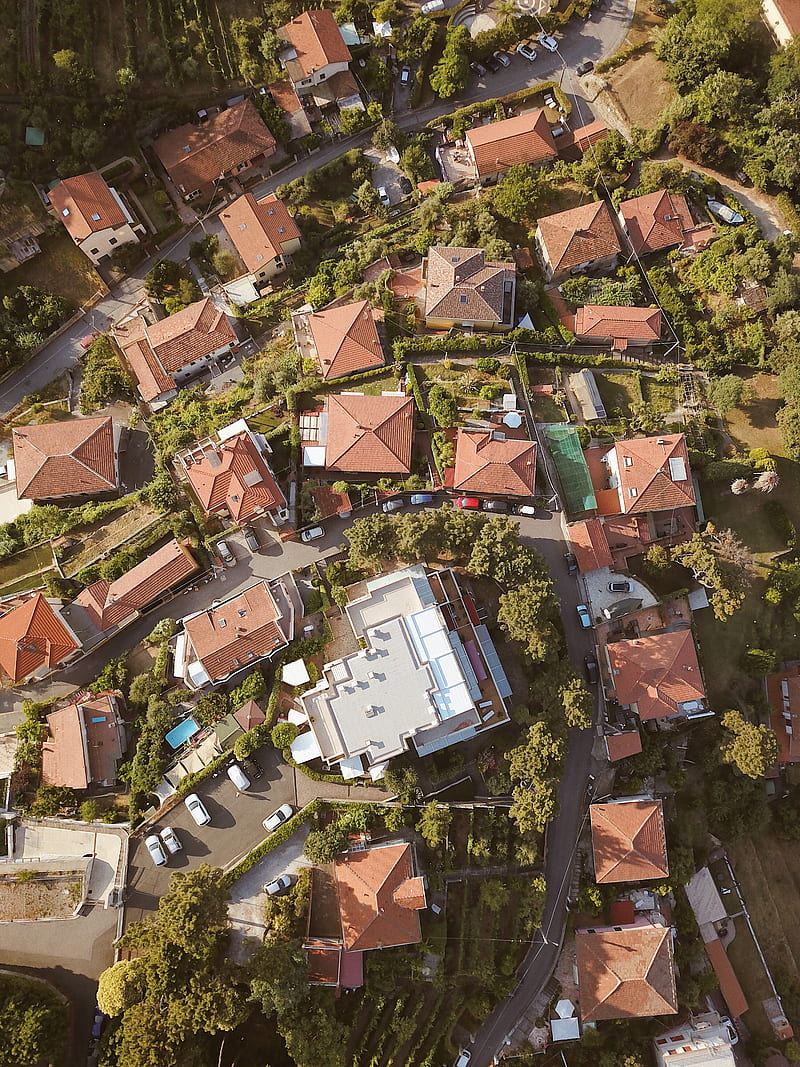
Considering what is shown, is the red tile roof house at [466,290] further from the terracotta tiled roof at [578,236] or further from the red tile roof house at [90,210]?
the red tile roof house at [90,210]

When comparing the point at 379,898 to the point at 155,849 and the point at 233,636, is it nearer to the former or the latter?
the point at 155,849

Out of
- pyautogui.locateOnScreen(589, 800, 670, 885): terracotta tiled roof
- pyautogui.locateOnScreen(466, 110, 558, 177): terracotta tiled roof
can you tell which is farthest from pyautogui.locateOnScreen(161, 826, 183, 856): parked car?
pyautogui.locateOnScreen(466, 110, 558, 177): terracotta tiled roof

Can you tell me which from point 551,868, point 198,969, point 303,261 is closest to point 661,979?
point 551,868

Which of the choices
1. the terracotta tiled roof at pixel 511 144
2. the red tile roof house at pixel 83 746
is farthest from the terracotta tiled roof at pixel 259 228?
the red tile roof house at pixel 83 746

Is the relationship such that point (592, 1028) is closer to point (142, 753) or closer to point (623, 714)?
point (623, 714)

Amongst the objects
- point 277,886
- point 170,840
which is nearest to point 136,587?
point 170,840
